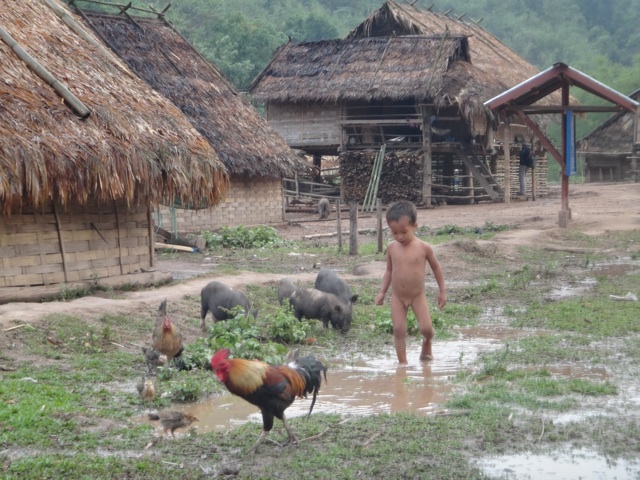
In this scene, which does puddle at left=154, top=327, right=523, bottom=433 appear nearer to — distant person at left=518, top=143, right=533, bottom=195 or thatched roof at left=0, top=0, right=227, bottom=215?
thatched roof at left=0, top=0, right=227, bottom=215

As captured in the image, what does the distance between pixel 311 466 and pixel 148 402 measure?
1.96 metres

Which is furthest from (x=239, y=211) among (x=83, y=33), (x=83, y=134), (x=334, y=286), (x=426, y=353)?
(x=426, y=353)

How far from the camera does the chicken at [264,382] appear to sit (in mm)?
5027

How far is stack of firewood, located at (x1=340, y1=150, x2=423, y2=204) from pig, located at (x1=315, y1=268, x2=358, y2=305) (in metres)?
18.2

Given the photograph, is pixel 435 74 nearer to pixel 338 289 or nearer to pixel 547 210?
pixel 547 210

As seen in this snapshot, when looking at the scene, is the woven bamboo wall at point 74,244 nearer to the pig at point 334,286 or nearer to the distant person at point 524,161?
the pig at point 334,286

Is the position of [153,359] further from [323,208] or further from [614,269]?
[323,208]

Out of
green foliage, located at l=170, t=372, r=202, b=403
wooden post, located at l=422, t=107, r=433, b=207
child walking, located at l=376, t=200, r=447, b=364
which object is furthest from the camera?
wooden post, located at l=422, t=107, r=433, b=207

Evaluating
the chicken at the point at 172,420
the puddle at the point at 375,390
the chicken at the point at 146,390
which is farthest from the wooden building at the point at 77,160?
the chicken at the point at 172,420

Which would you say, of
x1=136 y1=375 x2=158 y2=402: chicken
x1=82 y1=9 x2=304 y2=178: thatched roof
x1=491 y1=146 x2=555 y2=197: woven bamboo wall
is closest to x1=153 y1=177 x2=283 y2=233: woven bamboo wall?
x1=82 y1=9 x2=304 y2=178: thatched roof

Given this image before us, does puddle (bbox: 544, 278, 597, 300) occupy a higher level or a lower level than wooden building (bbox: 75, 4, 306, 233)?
lower

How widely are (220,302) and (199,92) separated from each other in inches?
474

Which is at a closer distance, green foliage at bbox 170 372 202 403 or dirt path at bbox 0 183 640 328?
green foliage at bbox 170 372 202 403

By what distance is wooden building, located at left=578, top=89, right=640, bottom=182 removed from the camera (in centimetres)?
3791
